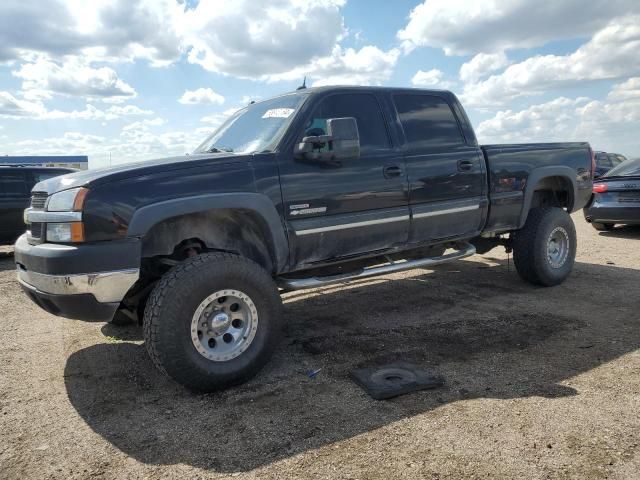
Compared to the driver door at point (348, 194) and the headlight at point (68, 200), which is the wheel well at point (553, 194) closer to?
the driver door at point (348, 194)

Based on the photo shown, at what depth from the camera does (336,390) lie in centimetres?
342

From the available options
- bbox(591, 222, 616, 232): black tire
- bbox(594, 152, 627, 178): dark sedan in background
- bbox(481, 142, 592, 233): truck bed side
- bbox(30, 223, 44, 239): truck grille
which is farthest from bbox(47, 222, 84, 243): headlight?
bbox(594, 152, 627, 178): dark sedan in background

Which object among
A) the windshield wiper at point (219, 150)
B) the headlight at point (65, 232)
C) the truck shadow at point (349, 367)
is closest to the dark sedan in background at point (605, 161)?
the truck shadow at point (349, 367)

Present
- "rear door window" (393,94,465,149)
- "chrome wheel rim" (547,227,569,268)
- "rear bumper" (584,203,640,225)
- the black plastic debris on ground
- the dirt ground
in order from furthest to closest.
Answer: "rear bumper" (584,203,640,225) < "chrome wheel rim" (547,227,569,268) < "rear door window" (393,94,465,149) < the black plastic debris on ground < the dirt ground

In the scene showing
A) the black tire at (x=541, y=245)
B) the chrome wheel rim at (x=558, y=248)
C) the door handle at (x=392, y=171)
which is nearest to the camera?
the door handle at (x=392, y=171)

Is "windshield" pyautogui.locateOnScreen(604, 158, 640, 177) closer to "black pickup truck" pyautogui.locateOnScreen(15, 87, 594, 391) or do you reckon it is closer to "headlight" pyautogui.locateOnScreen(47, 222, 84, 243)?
"black pickup truck" pyautogui.locateOnScreen(15, 87, 594, 391)

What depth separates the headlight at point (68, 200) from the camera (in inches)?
127

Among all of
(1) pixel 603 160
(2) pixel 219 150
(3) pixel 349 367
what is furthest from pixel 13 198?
(1) pixel 603 160

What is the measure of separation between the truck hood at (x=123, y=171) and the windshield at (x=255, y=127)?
448mm

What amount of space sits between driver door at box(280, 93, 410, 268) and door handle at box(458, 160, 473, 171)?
76 centimetres

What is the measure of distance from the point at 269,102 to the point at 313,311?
212 centimetres

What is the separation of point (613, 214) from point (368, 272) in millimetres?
7211

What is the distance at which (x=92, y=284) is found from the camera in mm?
3217

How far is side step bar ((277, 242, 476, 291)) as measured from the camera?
159 inches
